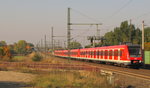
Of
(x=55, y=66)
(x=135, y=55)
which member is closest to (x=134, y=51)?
(x=135, y=55)

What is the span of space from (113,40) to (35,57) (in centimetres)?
3535

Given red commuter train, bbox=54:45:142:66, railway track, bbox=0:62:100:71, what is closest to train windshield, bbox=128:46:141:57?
red commuter train, bbox=54:45:142:66

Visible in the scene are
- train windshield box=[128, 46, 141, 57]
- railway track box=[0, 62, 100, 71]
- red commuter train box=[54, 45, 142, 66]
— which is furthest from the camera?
train windshield box=[128, 46, 141, 57]

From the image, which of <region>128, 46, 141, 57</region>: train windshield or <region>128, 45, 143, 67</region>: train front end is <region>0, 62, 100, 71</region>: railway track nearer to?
<region>128, 45, 143, 67</region>: train front end

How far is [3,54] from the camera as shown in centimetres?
5084

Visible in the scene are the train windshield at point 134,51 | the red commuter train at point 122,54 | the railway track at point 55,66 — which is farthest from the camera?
the train windshield at point 134,51

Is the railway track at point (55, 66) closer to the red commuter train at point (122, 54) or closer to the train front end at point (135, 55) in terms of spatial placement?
the red commuter train at point (122, 54)

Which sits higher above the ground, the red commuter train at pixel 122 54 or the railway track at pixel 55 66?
the red commuter train at pixel 122 54

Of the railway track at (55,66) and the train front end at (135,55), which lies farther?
the train front end at (135,55)

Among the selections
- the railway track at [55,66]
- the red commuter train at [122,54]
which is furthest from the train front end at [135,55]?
the railway track at [55,66]

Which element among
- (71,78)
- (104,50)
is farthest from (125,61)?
(71,78)

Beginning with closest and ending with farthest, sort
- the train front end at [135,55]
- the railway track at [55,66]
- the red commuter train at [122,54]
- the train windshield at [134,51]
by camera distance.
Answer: the railway track at [55,66]
the train front end at [135,55]
the red commuter train at [122,54]
the train windshield at [134,51]

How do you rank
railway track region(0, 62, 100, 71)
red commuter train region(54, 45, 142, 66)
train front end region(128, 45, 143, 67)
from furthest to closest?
1. red commuter train region(54, 45, 142, 66)
2. train front end region(128, 45, 143, 67)
3. railway track region(0, 62, 100, 71)

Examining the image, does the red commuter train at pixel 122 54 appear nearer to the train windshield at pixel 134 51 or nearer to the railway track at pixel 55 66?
the train windshield at pixel 134 51
